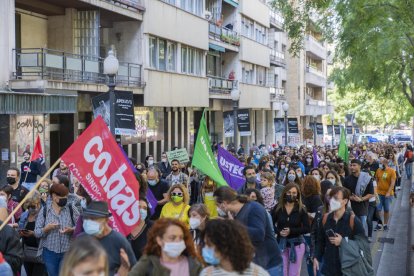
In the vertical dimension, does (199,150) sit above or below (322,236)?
above

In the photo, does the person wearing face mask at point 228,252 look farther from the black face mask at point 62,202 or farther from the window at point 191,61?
the window at point 191,61

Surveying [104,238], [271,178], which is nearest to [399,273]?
[271,178]

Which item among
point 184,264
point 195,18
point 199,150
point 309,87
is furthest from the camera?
point 309,87

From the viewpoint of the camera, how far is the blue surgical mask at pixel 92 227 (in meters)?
6.14

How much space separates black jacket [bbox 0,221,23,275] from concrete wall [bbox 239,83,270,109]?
34038mm

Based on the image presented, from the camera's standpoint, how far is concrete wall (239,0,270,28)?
137ft

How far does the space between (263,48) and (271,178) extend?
35527 mm

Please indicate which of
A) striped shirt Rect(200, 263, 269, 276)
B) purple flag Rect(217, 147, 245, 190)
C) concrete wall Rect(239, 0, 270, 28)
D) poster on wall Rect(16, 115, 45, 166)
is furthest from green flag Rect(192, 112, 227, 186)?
concrete wall Rect(239, 0, 270, 28)

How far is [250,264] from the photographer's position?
4.88 m

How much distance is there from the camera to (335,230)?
7.70 meters

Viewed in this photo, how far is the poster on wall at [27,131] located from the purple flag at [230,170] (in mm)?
7418

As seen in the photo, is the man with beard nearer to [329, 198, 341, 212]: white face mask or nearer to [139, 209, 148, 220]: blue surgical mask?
[329, 198, 341, 212]: white face mask

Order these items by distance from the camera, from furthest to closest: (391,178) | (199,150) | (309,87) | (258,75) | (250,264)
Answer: (309,87) < (258,75) < (391,178) < (199,150) < (250,264)

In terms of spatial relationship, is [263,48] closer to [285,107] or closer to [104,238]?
[285,107]
